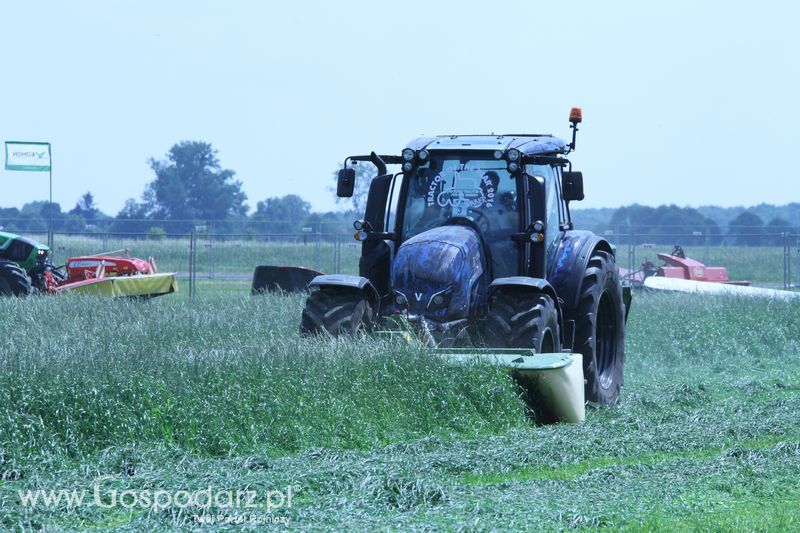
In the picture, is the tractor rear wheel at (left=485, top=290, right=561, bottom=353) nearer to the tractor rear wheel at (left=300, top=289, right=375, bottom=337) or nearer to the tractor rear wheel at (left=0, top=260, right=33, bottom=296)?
the tractor rear wheel at (left=300, top=289, right=375, bottom=337)

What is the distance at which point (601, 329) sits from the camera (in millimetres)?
12680

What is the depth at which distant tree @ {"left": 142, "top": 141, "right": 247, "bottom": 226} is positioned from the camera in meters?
88.2

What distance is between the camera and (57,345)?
423 inches

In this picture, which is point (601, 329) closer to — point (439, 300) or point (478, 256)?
point (478, 256)

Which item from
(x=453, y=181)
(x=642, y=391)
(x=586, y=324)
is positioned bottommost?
(x=642, y=391)

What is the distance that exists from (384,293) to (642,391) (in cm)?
327

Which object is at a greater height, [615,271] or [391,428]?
[615,271]

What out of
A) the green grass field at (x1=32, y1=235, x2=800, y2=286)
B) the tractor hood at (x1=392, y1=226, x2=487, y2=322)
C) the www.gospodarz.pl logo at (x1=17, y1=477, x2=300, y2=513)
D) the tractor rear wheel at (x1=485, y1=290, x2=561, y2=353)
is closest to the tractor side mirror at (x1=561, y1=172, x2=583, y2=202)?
the tractor hood at (x1=392, y1=226, x2=487, y2=322)

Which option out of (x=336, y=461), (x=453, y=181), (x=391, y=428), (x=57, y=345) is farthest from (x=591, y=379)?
(x=57, y=345)

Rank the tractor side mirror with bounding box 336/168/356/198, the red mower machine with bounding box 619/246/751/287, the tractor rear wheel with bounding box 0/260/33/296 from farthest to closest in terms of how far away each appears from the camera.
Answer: the red mower machine with bounding box 619/246/751/287
the tractor rear wheel with bounding box 0/260/33/296
the tractor side mirror with bounding box 336/168/356/198

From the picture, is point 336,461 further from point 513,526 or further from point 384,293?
point 384,293

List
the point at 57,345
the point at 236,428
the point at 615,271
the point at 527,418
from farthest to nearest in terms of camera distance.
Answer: the point at 615,271 → the point at 57,345 → the point at 527,418 → the point at 236,428

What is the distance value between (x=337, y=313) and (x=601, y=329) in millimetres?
3414

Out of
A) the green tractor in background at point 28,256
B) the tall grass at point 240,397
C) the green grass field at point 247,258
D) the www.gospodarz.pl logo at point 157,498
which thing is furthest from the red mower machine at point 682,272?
the www.gospodarz.pl logo at point 157,498
